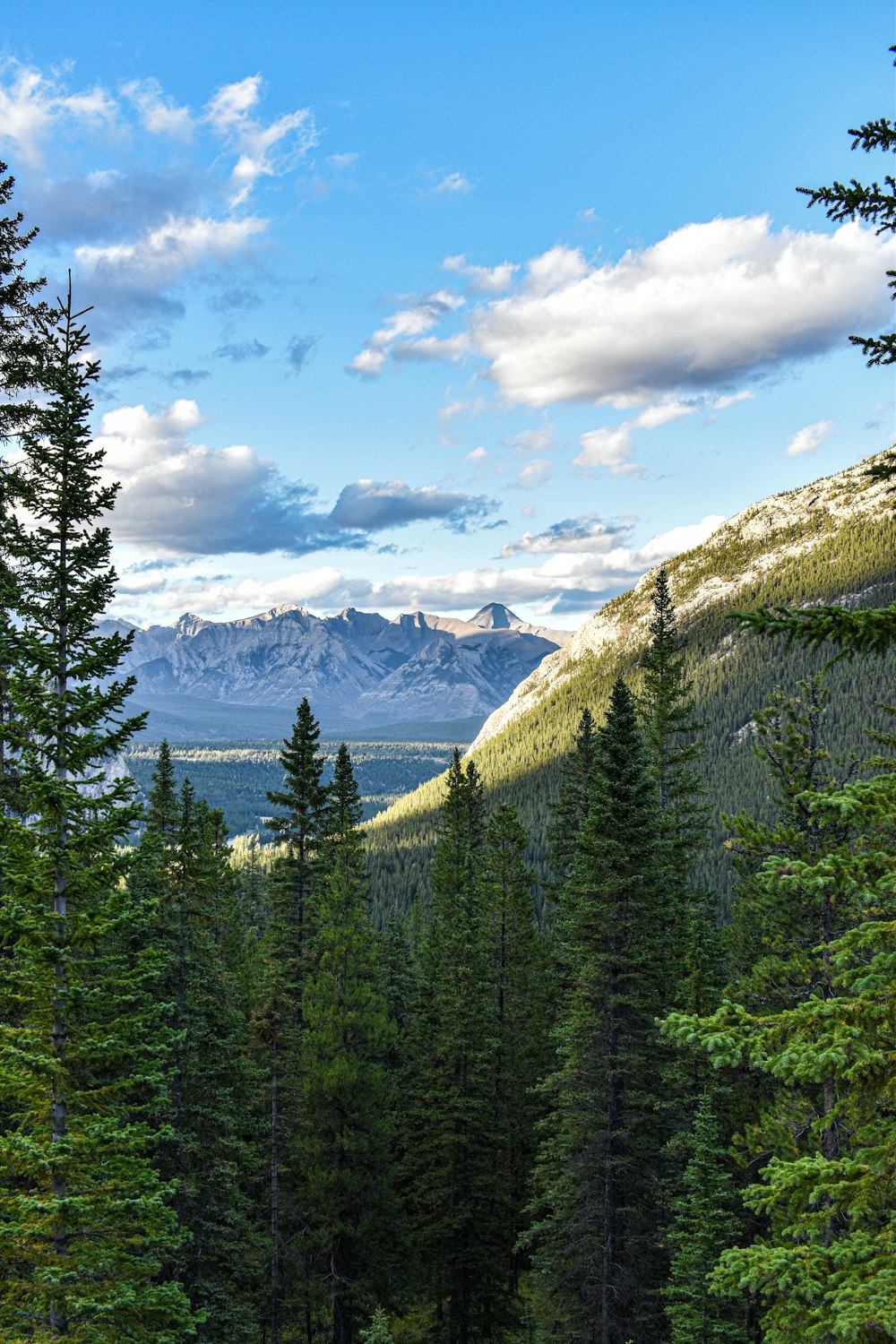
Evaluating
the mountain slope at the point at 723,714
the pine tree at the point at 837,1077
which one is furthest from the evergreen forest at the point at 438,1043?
the mountain slope at the point at 723,714

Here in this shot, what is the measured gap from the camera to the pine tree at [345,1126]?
26.8 meters

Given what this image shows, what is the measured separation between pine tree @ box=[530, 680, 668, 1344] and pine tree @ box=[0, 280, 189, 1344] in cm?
1163

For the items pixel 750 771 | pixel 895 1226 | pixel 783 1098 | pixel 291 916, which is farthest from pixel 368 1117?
pixel 750 771

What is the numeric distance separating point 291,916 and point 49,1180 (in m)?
17.6

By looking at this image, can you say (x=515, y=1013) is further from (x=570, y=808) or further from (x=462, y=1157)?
(x=570, y=808)

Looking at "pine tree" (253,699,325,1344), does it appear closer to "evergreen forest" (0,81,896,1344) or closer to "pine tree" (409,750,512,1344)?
"evergreen forest" (0,81,896,1344)

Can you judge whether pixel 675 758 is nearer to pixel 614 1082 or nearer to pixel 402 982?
pixel 614 1082

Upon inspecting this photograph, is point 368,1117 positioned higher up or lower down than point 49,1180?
lower down

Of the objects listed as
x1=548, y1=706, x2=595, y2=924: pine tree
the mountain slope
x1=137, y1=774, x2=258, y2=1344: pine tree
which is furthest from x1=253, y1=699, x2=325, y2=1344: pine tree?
the mountain slope

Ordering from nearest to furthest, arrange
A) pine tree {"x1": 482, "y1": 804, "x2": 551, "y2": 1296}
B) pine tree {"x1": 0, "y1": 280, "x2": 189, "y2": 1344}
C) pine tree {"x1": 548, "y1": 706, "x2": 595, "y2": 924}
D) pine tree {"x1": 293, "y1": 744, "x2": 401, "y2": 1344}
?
pine tree {"x1": 0, "y1": 280, "x2": 189, "y2": 1344}
pine tree {"x1": 293, "y1": 744, "x2": 401, "y2": 1344}
pine tree {"x1": 482, "y1": 804, "x2": 551, "y2": 1296}
pine tree {"x1": 548, "y1": 706, "x2": 595, "y2": 924}

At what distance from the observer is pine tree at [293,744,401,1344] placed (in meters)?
26.8

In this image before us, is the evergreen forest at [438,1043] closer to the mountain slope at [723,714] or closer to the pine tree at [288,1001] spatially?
the pine tree at [288,1001]

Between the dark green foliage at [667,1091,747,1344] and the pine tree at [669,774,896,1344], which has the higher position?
the pine tree at [669,774,896,1344]

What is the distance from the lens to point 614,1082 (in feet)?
70.5
